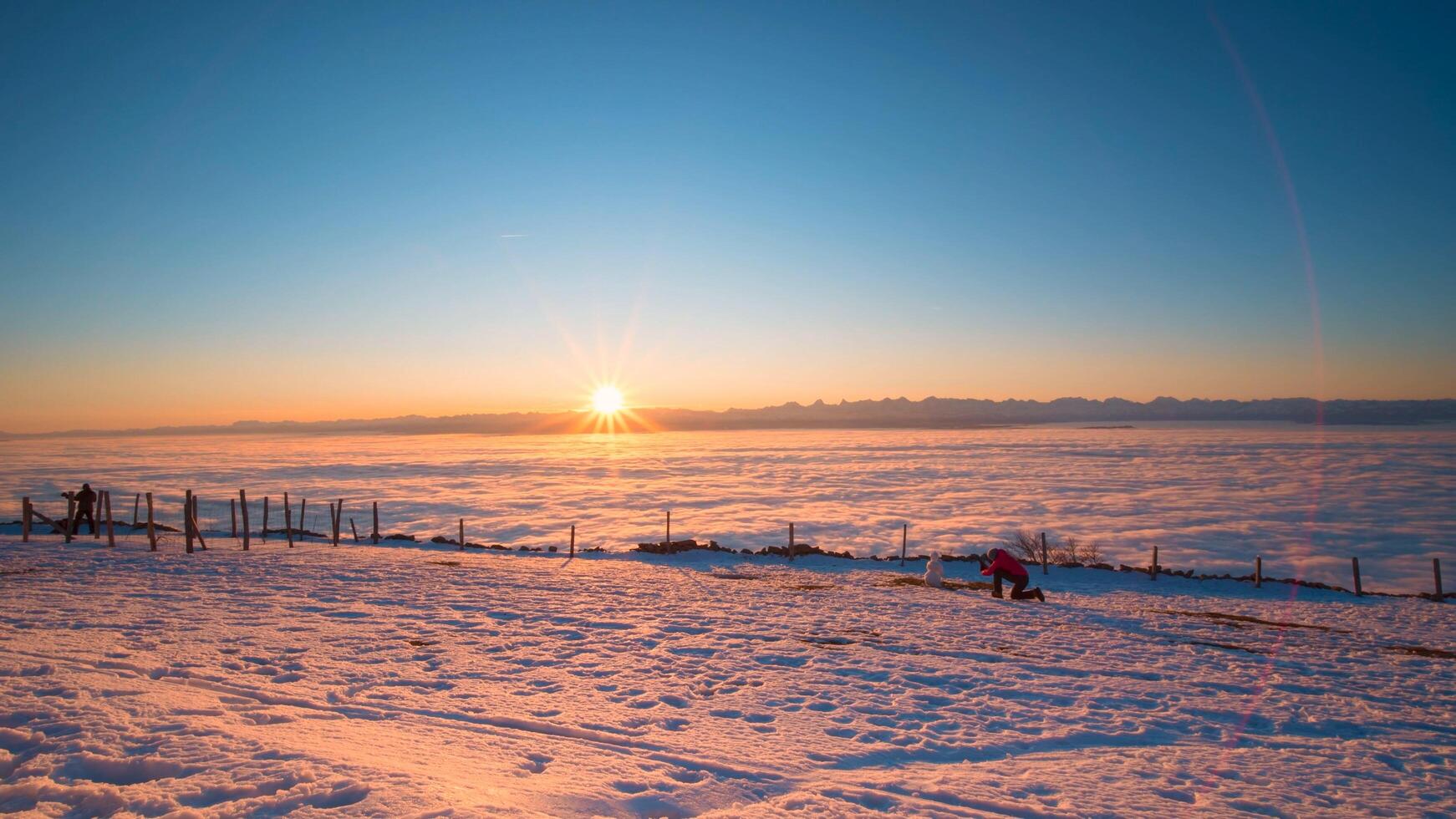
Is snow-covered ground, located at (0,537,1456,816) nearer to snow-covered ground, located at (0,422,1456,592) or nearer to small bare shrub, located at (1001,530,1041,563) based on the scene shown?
small bare shrub, located at (1001,530,1041,563)

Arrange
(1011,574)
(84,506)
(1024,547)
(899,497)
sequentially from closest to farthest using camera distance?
(1011,574), (84,506), (1024,547), (899,497)

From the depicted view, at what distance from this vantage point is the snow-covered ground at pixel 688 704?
17.2ft

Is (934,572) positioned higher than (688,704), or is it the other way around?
(688,704)

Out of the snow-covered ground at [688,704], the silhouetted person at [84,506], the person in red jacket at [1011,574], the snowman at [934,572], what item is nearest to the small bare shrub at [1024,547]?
the snowman at [934,572]

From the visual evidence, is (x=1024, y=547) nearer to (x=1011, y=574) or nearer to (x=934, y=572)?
(x=934, y=572)

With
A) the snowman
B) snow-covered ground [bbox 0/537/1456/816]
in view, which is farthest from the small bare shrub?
snow-covered ground [bbox 0/537/1456/816]

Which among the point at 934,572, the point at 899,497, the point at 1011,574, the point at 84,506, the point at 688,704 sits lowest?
the point at 899,497

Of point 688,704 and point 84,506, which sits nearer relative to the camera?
point 688,704

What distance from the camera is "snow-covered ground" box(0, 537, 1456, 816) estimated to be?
5.24 metres

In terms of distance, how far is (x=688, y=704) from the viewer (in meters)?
7.89

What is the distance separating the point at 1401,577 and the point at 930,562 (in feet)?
80.8

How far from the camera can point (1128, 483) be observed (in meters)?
64.2

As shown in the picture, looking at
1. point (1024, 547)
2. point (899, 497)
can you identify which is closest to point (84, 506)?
point (1024, 547)

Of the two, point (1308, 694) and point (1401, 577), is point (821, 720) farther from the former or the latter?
point (1401, 577)
